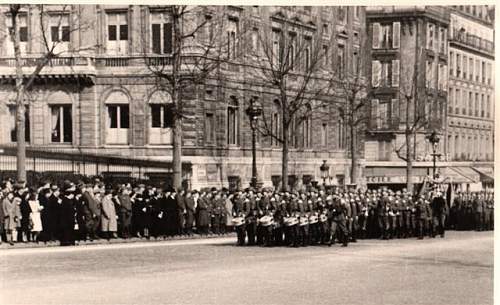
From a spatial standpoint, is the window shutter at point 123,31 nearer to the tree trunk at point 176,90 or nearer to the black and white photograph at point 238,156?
the black and white photograph at point 238,156

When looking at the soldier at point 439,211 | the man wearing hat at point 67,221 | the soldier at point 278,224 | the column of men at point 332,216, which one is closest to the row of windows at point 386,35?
the column of men at point 332,216

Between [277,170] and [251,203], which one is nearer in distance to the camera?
[251,203]

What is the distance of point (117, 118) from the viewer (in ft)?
122

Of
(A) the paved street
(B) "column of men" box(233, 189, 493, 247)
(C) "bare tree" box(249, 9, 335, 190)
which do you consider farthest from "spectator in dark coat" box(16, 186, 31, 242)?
(C) "bare tree" box(249, 9, 335, 190)

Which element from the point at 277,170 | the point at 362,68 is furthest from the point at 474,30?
the point at 277,170

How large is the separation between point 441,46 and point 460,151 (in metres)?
7.90

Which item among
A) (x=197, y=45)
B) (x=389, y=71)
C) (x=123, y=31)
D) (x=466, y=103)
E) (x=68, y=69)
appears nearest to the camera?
(x=197, y=45)

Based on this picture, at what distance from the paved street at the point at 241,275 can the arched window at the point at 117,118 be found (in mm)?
14458

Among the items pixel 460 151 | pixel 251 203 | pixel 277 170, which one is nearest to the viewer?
pixel 251 203

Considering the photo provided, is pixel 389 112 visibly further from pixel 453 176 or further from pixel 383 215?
pixel 383 215

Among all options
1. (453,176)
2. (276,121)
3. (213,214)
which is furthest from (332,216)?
(453,176)

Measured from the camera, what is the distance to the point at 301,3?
14.1m

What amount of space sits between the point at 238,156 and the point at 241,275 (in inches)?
891

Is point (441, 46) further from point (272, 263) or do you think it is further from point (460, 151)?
point (272, 263)
